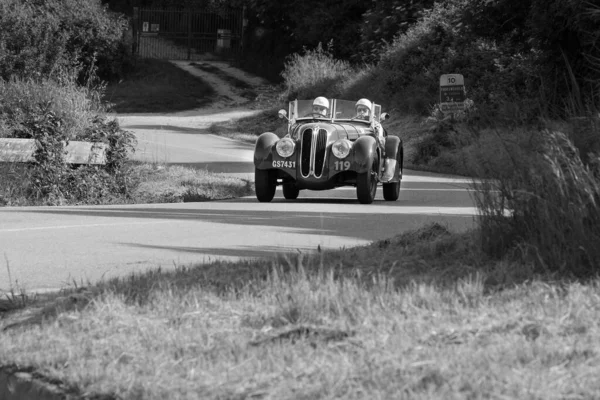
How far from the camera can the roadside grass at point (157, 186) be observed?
17.2 meters

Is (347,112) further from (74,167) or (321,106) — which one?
(74,167)

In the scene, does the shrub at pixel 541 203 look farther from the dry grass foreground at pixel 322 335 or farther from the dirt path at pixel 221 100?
the dirt path at pixel 221 100

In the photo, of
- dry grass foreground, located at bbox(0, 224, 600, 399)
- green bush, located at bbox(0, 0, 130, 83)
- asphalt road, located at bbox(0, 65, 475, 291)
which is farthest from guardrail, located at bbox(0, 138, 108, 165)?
green bush, located at bbox(0, 0, 130, 83)

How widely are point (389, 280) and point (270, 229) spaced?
653cm

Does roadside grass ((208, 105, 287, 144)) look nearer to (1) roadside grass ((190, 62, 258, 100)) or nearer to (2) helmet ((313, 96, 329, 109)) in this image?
(1) roadside grass ((190, 62, 258, 100))

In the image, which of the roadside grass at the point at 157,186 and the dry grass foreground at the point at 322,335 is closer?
the dry grass foreground at the point at 322,335

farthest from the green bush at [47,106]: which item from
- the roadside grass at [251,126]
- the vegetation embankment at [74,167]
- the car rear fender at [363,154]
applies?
the roadside grass at [251,126]

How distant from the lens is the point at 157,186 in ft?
66.6

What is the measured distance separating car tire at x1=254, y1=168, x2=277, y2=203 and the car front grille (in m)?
0.58

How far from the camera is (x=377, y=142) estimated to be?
61.0 ft

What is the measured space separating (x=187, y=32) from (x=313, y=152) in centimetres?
4990

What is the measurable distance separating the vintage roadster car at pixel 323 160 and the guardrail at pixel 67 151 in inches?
95.0

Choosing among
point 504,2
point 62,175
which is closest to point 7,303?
point 62,175

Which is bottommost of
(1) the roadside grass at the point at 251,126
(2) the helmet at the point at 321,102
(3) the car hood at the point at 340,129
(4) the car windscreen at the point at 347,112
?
(1) the roadside grass at the point at 251,126
